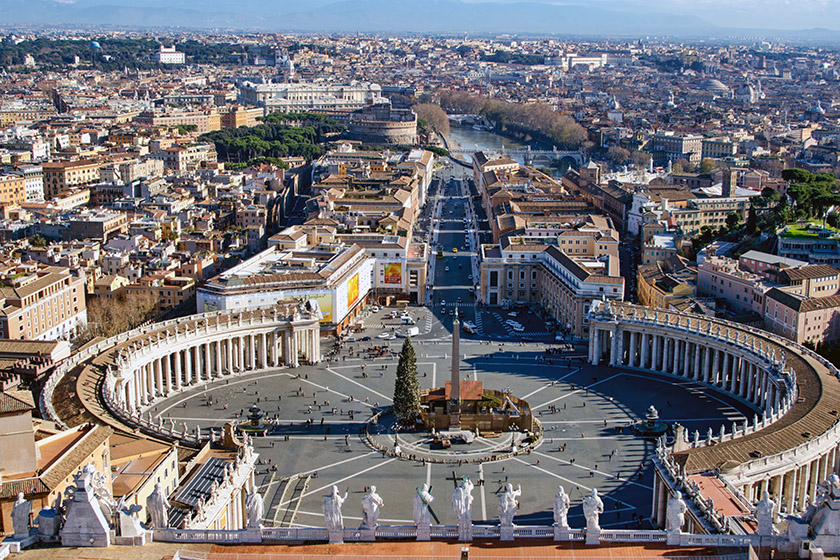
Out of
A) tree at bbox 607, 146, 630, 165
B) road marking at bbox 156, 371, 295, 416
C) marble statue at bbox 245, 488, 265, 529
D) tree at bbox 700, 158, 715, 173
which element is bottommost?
road marking at bbox 156, 371, 295, 416

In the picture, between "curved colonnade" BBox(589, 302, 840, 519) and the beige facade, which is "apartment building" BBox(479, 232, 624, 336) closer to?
the beige facade

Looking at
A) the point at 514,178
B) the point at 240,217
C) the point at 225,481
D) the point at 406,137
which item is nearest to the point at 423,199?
the point at 514,178

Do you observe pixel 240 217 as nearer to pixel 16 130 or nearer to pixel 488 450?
pixel 488 450

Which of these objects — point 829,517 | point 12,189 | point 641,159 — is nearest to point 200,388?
point 829,517

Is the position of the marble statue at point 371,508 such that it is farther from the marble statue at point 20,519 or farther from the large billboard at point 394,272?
the large billboard at point 394,272

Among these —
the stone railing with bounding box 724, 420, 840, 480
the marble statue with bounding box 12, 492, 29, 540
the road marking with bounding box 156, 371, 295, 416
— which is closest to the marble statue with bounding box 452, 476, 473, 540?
the marble statue with bounding box 12, 492, 29, 540
